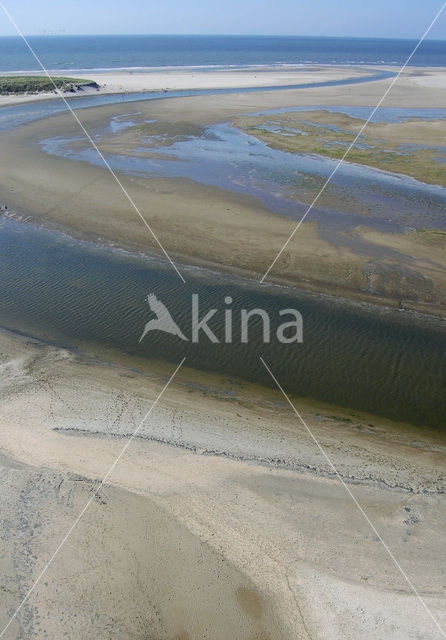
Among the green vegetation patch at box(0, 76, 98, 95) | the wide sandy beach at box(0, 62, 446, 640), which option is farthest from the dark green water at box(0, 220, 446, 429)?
the green vegetation patch at box(0, 76, 98, 95)

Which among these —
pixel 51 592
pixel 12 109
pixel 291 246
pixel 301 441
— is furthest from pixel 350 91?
pixel 51 592

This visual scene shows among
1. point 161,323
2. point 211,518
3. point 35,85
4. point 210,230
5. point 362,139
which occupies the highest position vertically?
point 35,85

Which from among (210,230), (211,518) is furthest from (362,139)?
(211,518)

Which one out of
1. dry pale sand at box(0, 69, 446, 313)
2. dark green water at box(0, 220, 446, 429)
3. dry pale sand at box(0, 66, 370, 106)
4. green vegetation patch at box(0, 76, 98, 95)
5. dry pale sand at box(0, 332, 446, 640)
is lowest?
dry pale sand at box(0, 332, 446, 640)

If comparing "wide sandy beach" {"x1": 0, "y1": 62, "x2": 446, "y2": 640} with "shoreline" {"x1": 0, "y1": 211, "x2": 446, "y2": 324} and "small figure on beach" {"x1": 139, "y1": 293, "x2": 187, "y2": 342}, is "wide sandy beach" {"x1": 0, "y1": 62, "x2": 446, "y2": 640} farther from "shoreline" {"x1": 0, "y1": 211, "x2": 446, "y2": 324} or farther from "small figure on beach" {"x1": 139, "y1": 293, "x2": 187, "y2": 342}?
"shoreline" {"x1": 0, "y1": 211, "x2": 446, "y2": 324}

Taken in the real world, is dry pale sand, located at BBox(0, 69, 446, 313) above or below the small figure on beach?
above

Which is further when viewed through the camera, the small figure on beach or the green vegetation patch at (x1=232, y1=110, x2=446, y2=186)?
the green vegetation patch at (x1=232, y1=110, x2=446, y2=186)

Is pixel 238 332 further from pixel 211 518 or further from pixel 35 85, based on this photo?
pixel 35 85
